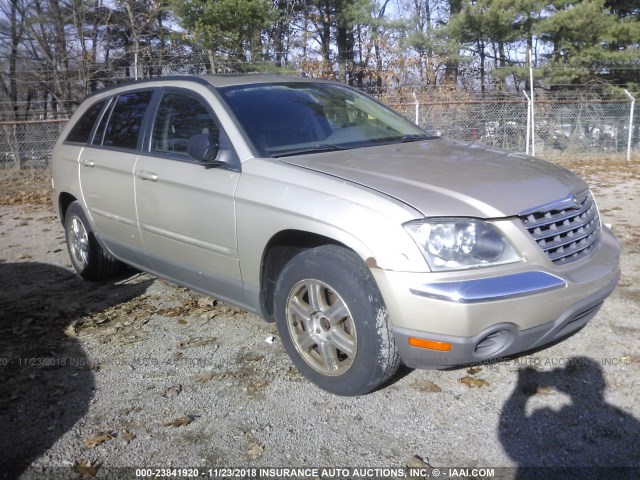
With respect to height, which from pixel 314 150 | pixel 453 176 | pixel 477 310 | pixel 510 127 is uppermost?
pixel 314 150

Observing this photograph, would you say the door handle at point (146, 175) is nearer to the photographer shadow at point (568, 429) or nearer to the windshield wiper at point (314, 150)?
the windshield wiper at point (314, 150)

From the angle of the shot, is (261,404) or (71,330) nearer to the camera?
(261,404)

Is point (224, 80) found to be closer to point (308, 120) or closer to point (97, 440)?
point (308, 120)

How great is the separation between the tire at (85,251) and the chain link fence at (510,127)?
8.82 meters

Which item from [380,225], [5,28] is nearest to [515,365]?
[380,225]

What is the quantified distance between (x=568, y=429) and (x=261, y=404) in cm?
158

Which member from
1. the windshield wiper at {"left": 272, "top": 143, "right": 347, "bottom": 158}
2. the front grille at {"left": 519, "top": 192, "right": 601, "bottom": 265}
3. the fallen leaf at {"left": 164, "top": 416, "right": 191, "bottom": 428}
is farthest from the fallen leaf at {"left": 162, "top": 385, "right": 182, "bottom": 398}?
the front grille at {"left": 519, "top": 192, "right": 601, "bottom": 265}

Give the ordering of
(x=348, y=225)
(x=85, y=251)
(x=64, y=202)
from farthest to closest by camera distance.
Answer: (x=64, y=202), (x=85, y=251), (x=348, y=225)

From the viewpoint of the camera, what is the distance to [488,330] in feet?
9.07

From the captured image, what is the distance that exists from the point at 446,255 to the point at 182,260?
2066 mm

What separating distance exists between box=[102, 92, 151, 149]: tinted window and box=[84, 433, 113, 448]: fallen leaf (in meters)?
2.34

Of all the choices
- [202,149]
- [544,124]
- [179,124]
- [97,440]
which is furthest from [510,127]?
[97,440]

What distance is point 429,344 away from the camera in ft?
9.22

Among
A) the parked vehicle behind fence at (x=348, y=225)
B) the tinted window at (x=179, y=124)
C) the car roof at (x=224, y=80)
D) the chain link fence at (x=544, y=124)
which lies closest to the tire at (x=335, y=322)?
the parked vehicle behind fence at (x=348, y=225)
